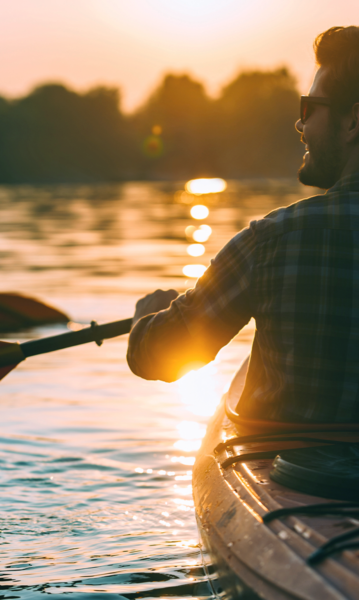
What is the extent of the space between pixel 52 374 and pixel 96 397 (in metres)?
1.11

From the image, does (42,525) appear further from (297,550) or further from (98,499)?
(297,550)

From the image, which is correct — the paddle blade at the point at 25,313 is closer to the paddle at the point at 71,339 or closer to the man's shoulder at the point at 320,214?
the paddle at the point at 71,339

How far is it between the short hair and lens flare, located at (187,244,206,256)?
608 inches

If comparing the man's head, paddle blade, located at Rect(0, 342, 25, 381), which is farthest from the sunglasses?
paddle blade, located at Rect(0, 342, 25, 381)

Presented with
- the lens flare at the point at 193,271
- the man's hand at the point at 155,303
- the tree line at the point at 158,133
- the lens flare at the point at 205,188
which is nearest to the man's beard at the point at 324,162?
the man's hand at the point at 155,303

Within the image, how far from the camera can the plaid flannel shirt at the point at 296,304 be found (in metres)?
2.14

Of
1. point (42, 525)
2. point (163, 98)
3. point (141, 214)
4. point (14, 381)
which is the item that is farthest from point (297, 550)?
point (163, 98)

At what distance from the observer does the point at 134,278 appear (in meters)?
13.5

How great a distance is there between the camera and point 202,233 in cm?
2433

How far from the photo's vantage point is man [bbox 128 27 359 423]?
215cm

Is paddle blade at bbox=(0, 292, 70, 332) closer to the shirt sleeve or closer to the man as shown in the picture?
the shirt sleeve

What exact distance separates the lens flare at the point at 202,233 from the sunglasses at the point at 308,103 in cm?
1929

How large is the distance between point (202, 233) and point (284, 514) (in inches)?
882

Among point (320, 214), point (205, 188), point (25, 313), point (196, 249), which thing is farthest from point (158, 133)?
point (320, 214)
